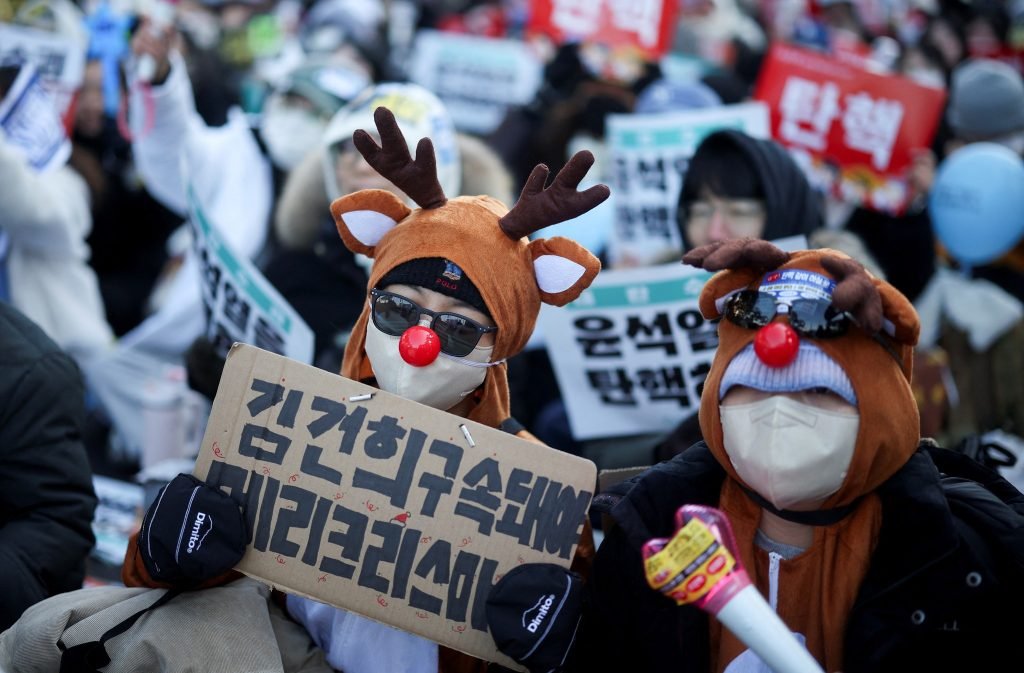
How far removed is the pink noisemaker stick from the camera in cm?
201

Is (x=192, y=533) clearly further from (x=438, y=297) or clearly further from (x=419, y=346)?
(x=438, y=297)

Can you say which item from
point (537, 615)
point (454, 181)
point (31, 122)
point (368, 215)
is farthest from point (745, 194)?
point (31, 122)

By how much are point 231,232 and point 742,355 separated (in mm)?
4052

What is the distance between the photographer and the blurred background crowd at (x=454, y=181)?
4.05 metres

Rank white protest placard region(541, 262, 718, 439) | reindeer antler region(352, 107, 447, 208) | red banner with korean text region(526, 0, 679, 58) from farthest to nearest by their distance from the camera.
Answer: red banner with korean text region(526, 0, 679, 58) → white protest placard region(541, 262, 718, 439) → reindeer antler region(352, 107, 447, 208)

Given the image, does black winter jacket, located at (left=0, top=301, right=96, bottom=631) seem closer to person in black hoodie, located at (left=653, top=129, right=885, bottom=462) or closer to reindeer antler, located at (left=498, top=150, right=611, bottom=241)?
reindeer antler, located at (left=498, top=150, right=611, bottom=241)

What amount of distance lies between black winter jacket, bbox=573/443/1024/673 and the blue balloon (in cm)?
245

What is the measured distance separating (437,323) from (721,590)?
897mm

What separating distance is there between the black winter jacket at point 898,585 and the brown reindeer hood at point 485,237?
0.46 metres

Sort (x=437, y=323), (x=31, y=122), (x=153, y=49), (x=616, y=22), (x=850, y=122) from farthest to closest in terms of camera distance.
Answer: (x=616, y=22), (x=850, y=122), (x=153, y=49), (x=31, y=122), (x=437, y=323)

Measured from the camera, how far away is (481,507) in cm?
249

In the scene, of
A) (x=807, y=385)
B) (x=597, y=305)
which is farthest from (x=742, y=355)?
(x=597, y=305)

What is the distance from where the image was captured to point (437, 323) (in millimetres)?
2596

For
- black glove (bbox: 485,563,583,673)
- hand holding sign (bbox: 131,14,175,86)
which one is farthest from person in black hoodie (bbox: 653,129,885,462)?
hand holding sign (bbox: 131,14,175,86)
